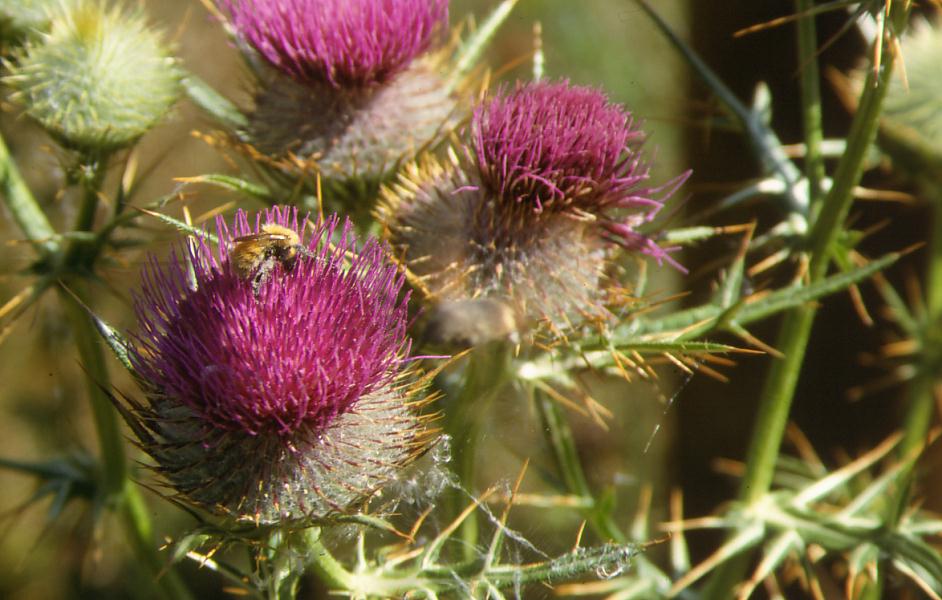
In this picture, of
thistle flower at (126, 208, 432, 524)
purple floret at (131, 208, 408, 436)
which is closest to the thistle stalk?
thistle flower at (126, 208, 432, 524)

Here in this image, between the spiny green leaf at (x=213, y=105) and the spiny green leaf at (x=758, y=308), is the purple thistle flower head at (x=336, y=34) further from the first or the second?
the spiny green leaf at (x=758, y=308)

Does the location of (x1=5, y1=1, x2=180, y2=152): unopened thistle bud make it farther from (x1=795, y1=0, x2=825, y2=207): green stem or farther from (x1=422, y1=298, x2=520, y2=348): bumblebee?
(x1=795, y1=0, x2=825, y2=207): green stem

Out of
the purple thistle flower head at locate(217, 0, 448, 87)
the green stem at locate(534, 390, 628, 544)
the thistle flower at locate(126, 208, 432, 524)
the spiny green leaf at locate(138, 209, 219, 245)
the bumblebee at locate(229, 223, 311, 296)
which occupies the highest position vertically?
the purple thistle flower head at locate(217, 0, 448, 87)

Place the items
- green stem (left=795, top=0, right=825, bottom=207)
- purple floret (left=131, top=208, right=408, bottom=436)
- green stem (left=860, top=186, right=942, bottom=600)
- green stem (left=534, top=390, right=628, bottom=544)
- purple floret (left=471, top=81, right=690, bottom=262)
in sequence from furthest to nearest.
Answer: green stem (left=860, top=186, right=942, bottom=600)
green stem (left=534, top=390, right=628, bottom=544)
green stem (left=795, top=0, right=825, bottom=207)
purple floret (left=471, top=81, right=690, bottom=262)
purple floret (left=131, top=208, right=408, bottom=436)

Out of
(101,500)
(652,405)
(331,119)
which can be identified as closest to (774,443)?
(331,119)

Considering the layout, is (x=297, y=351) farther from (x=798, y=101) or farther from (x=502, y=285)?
(x=798, y=101)

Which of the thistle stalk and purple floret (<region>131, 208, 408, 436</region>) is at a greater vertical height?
purple floret (<region>131, 208, 408, 436</region>)
